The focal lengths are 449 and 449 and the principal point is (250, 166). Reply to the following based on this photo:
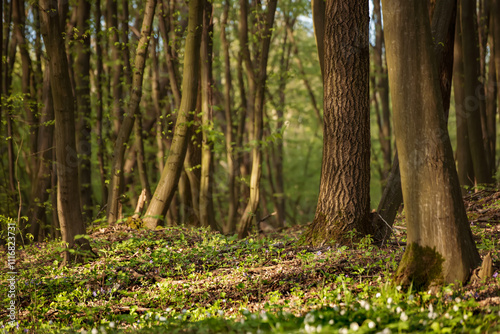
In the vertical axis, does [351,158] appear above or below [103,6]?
below

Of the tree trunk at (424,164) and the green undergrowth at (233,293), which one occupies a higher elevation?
the tree trunk at (424,164)

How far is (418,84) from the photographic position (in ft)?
13.1

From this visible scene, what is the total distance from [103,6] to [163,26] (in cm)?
382

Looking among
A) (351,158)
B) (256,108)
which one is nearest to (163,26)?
(256,108)

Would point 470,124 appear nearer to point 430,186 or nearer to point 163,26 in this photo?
point 430,186

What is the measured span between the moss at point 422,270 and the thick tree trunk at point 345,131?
70.3 inches

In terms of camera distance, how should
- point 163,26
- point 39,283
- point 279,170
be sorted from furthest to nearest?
point 279,170 → point 163,26 → point 39,283

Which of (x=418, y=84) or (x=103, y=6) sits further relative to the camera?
(x=103, y=6)

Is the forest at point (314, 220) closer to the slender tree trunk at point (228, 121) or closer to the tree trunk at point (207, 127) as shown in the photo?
the tree trunk at point (207, 127)

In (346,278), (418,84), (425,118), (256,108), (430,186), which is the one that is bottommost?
(346,278)

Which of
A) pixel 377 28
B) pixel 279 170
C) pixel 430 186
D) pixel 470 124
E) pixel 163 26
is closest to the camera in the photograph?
pixel 430 186

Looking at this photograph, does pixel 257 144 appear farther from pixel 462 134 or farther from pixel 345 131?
pixel 462 134

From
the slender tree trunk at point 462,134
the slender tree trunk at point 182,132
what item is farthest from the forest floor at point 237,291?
the slender tree trunk at point 462,134

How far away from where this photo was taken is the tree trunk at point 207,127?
954 cm
